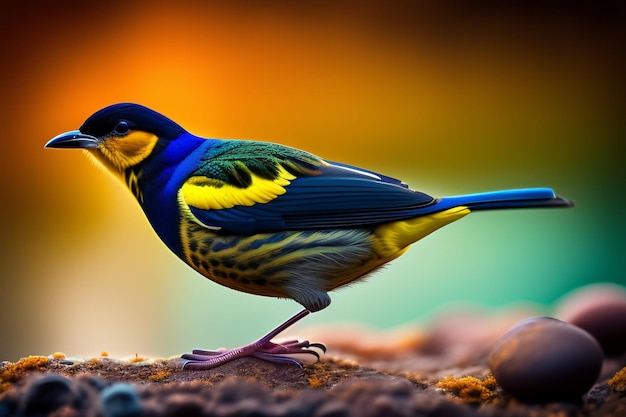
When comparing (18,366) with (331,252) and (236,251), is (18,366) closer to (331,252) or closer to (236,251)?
(236,251)

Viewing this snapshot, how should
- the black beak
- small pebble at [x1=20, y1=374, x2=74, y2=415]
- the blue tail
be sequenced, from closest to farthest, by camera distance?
small pebble at [x1=20, y1=374, x2=74, y2=415]
the blue tail
the black beak

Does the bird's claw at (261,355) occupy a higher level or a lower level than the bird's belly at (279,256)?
lower

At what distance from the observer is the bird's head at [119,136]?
1.85 metres

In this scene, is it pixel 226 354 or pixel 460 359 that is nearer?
pixel 226 354

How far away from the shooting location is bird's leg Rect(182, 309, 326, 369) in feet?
5.92

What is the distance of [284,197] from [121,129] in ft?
1.73

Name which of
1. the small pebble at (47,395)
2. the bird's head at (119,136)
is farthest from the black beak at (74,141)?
the small pebble at (47,395)

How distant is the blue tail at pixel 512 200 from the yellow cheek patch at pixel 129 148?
0.86 meters

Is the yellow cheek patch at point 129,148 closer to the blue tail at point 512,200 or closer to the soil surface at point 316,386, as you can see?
the soil surface at point 316,386

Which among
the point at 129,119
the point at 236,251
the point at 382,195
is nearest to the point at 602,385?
the point at 382,195

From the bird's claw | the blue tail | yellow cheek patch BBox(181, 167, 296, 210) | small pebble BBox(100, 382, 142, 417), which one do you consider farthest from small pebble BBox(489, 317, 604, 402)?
small pebble BBox(100, 382, 142, 417)

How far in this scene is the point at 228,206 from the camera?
5.71ft

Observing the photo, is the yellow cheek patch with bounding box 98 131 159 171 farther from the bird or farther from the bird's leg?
the bird's leg

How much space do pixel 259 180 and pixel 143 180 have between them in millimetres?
355
